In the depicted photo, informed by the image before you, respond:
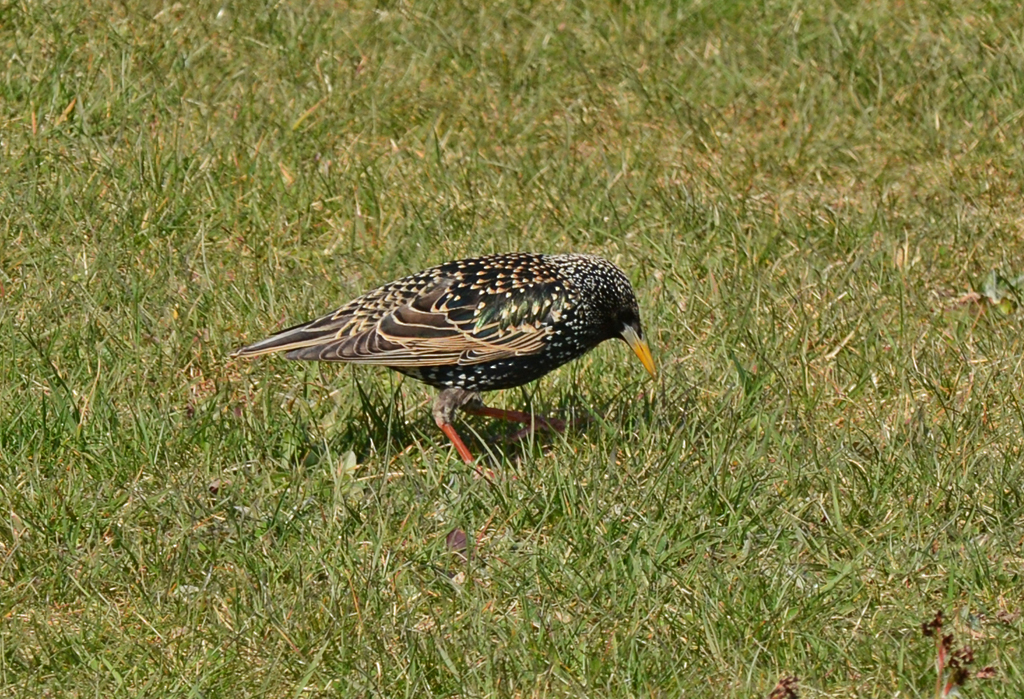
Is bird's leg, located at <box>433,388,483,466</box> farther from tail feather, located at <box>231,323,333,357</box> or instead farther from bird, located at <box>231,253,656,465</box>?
tail feather, located at <box>231,323,333,357</box>

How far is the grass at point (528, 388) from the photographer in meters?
Answer: 4.57

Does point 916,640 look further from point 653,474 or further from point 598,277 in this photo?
point 598,277

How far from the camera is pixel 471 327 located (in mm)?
5727

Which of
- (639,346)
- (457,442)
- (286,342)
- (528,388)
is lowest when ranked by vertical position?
(528,388)

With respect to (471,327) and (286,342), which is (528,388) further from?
(286,342)

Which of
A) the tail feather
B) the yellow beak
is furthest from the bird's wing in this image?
the yellow beak

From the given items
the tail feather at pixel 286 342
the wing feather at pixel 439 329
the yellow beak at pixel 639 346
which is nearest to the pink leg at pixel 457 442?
the wing feather at pixel 439 329

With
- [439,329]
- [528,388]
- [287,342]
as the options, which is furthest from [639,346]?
[287,342]

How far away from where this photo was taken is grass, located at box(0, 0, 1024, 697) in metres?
4.57

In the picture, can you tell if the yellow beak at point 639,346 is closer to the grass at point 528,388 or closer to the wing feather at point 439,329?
the grass at point 528,388

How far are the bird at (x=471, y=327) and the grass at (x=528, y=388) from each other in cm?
28

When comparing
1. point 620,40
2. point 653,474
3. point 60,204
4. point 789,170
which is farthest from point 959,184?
point 60,204

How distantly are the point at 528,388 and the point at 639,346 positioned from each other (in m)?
0.60

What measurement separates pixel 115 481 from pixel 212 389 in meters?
0.82
